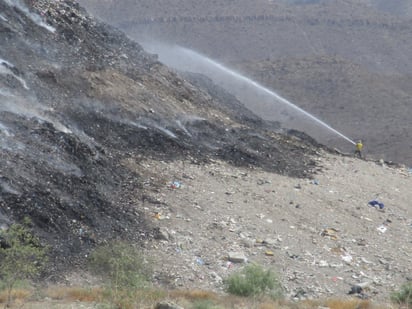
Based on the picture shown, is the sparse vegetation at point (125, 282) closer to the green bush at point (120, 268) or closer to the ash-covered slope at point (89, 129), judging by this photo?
the green bush at point (120, 268)

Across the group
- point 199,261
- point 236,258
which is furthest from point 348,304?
point 199,261

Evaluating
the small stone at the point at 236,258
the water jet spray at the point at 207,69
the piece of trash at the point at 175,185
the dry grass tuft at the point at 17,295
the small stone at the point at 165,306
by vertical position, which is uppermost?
the water jet spray at the point at 207,69

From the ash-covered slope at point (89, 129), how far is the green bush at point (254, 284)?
258 cm

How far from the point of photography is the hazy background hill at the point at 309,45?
4128 cm

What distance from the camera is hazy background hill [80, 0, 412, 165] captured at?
41281 millimetres

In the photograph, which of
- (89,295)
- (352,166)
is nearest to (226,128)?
(352,166)

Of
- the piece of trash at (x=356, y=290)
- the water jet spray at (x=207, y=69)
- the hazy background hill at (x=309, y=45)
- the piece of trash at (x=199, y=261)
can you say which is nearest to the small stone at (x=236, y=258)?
the piece of trash at (x=199, y=261)

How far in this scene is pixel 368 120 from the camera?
37906mm

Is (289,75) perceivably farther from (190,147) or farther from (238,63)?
(190,147)

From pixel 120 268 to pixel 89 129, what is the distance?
288 inches

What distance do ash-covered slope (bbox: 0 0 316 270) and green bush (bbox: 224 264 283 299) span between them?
258 cm

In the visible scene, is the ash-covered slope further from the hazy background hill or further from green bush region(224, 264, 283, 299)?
the hazy background hill

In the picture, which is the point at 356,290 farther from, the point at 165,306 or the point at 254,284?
the point at 165,306

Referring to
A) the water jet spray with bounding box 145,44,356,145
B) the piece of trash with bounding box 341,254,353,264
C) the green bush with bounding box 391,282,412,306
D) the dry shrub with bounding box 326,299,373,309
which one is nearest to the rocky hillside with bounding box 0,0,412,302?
the piece of trash with bounding box 341,254,353,264
